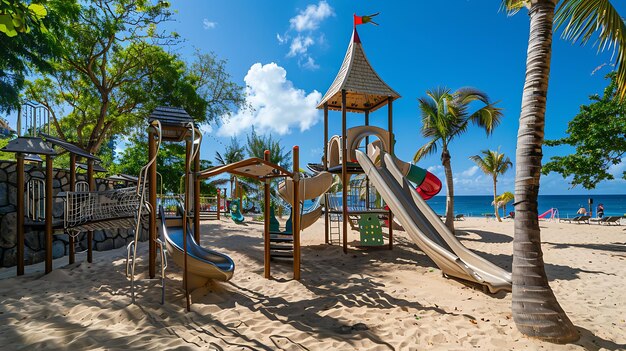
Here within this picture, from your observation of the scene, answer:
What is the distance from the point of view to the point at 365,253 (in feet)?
32.2

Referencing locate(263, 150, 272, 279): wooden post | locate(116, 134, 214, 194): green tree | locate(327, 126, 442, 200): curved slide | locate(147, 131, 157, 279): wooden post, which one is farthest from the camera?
locate(116, 134, 214, 194): green tree

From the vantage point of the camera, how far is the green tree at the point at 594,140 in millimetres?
12227

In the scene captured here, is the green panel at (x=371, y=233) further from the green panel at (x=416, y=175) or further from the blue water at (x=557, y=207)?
the blue water at (x=557, y=207)

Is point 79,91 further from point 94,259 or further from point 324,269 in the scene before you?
point 324,269

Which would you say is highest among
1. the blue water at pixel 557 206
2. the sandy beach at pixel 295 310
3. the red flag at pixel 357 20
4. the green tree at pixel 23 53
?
the red flag at pixel 357 20

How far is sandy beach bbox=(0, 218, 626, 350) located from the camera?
3822mm

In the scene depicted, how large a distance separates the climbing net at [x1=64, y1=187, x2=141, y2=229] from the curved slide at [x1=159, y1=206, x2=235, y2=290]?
65 cm

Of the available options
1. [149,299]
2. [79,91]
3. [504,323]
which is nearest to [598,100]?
[504,323]

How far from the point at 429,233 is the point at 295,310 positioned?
4.03 m

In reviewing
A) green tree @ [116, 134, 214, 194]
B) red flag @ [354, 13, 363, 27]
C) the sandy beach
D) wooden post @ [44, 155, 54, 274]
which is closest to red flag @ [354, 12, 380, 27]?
red flag @ [354, 13, 363, 27]

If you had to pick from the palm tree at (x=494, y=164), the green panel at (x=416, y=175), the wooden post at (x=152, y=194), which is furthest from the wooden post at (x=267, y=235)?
the palm tree at (x=494, y=164)

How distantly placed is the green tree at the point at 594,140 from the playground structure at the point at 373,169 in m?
6.82

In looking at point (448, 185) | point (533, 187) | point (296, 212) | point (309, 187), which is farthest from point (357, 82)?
point (533, 187)

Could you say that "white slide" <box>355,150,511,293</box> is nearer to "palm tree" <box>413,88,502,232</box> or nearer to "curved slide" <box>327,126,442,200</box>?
"curved slide" <box>327,126,442,200</box>
